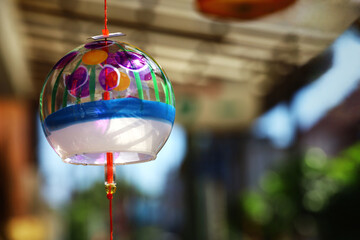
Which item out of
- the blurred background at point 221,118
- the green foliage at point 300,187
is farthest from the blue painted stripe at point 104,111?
the green foliage at point 300,187

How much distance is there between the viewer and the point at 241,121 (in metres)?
5.05

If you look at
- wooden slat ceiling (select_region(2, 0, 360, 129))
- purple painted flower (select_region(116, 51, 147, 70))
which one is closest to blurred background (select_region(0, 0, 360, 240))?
wooden slat ceiling (select_region(2, 0, 360, 129))

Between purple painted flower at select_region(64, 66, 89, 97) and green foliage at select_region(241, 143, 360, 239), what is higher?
purple painted flower at select_region(64, 66, 89, 97)

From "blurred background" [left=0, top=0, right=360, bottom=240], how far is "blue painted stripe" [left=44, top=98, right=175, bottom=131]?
1698 millimetres

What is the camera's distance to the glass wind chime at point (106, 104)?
39.7 inches

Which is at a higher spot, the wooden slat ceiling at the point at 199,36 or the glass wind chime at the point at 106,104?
the wooden slat ceiling at the point at 199,36

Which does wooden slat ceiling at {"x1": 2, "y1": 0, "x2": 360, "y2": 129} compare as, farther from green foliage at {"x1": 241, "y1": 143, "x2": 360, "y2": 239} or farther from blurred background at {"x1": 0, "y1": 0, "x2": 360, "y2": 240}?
green foliage at {"x1": 241, "y1": 143, "x2": 360, "y2": 239}

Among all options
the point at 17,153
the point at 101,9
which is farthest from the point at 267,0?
the point at 17,153

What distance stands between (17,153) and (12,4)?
12.0 feet

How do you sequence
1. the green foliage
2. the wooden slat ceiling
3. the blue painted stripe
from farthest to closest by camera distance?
the green foliage < the wooden slat ceiling < the blue painted stripe

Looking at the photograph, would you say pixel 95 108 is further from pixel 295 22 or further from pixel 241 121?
pixel 241 121

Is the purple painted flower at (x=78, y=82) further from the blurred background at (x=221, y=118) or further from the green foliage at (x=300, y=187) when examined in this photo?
the green foliage at (x=300, y=187)

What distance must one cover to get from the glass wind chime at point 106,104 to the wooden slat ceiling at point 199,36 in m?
1.72

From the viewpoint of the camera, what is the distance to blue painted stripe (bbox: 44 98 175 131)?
1.00m
